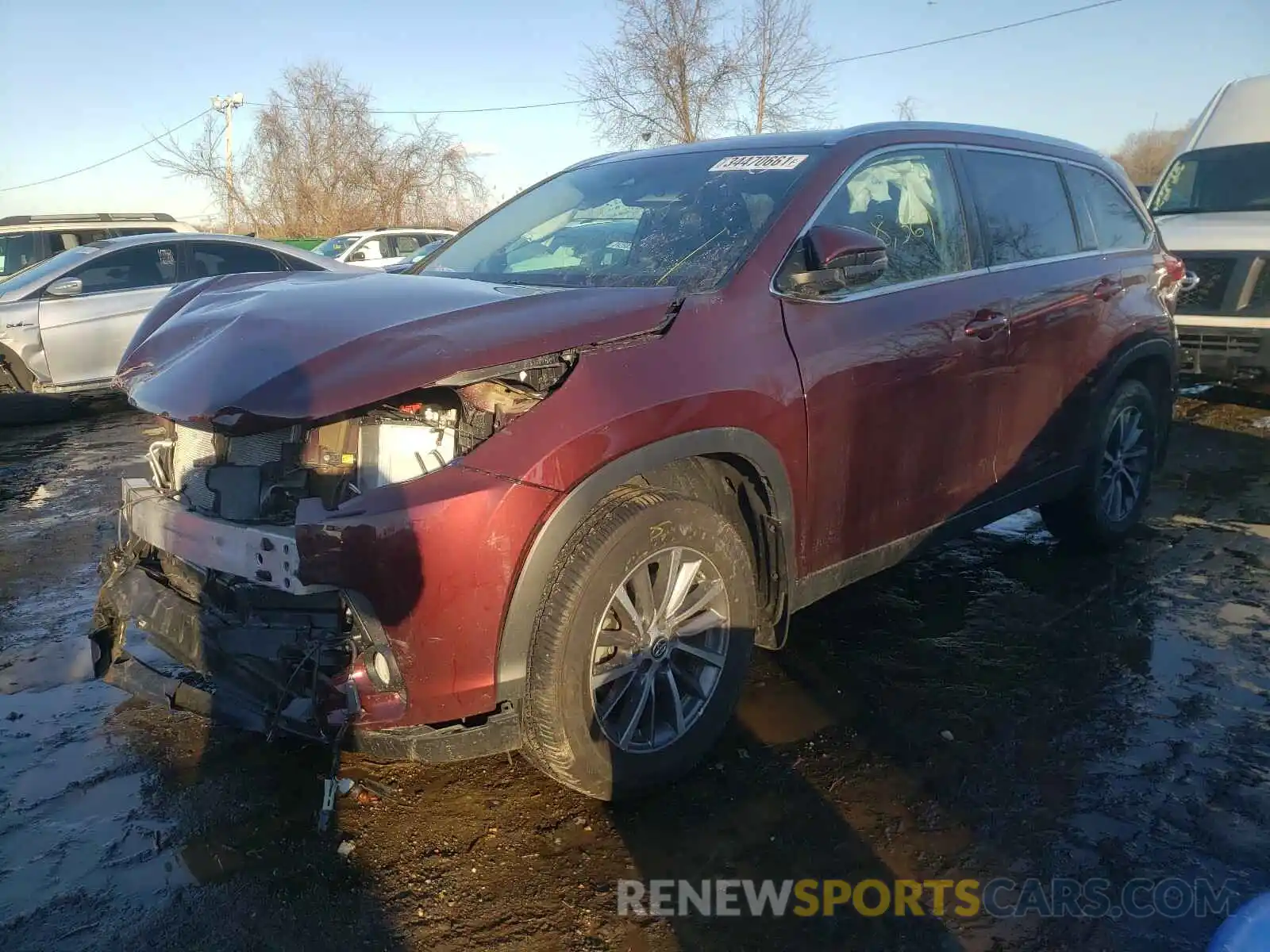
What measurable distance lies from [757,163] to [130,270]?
7830 mm

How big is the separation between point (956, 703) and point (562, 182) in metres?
2.74

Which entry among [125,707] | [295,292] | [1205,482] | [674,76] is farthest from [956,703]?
[674,76]

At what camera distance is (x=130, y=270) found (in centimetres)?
902

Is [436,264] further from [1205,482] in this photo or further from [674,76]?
[674,76]

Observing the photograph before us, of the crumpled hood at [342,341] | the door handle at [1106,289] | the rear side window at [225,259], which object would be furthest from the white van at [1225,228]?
the rear side window at [225,259]

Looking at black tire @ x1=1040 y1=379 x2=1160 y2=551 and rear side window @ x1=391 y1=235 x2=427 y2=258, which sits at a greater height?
rear side window @ x1=391 y1=235 x2=427 y2=258

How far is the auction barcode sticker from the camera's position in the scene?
335cm

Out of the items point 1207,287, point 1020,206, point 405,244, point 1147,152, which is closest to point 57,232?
point 405,244

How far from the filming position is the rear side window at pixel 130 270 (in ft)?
28.8

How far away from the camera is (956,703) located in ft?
11.1

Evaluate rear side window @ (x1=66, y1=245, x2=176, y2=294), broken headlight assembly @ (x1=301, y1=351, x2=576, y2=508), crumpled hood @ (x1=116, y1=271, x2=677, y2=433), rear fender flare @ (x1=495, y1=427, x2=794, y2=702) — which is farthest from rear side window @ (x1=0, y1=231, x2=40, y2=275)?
rear fender flare @ (x1=495, y1=427, x2=794, y2=702)

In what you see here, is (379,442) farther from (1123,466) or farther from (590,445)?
(1123,466)

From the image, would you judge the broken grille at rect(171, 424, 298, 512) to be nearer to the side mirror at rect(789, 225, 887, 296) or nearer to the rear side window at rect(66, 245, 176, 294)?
the side mirror at rect(789, 225, 887, 296)

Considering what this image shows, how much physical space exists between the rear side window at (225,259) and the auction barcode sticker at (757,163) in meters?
7.18
